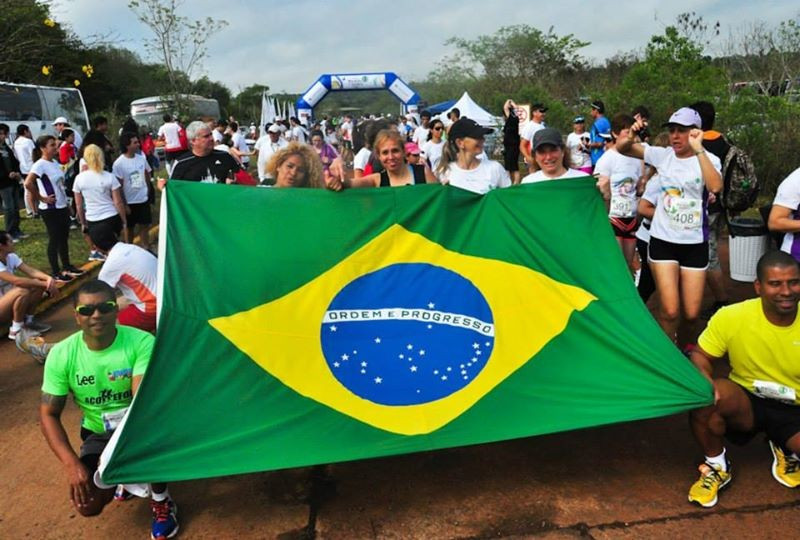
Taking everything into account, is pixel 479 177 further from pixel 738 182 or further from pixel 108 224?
pixel 108 224

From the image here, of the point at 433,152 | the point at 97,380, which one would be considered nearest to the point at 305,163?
the point at 97,380

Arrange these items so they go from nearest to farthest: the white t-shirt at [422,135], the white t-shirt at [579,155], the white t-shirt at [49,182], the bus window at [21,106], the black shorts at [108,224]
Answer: the black shorts at [108,224] < the white t-shirt at [49,182] < the white t-shirt at [579,155] < the white t-shirt at [422,135] < the bus window at [21,106]

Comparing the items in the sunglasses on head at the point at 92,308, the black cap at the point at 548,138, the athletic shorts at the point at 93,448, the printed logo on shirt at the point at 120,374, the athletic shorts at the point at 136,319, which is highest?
the black cap at the point at 548,138

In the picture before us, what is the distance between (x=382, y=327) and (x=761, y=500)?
204 cm

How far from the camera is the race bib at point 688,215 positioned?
4.08 metres

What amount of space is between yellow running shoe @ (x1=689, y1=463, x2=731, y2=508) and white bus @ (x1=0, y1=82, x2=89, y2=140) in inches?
718

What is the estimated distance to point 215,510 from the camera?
3135 mm

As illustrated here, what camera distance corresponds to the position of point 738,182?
15.9ft

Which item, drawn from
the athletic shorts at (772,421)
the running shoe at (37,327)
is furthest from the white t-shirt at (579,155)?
the running shoe at (37,327)

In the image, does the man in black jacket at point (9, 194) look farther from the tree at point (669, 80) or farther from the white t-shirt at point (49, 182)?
the tree at point (669, 80)

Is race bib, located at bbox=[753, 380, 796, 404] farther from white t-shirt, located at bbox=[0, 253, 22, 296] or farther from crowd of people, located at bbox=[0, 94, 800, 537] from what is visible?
white t-shirt, located at bbox=[0, 253, 22, 296]

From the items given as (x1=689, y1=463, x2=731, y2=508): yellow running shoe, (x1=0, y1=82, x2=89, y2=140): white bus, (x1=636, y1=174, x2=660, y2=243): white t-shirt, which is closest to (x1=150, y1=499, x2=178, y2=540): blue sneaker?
(x1=689, y1=463, x2=731, y2=508): yellow running shoe

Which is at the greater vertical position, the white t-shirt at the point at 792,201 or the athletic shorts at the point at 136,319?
the white t-shirt at the point at 792,201

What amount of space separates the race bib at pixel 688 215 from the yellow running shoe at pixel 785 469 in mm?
1473
